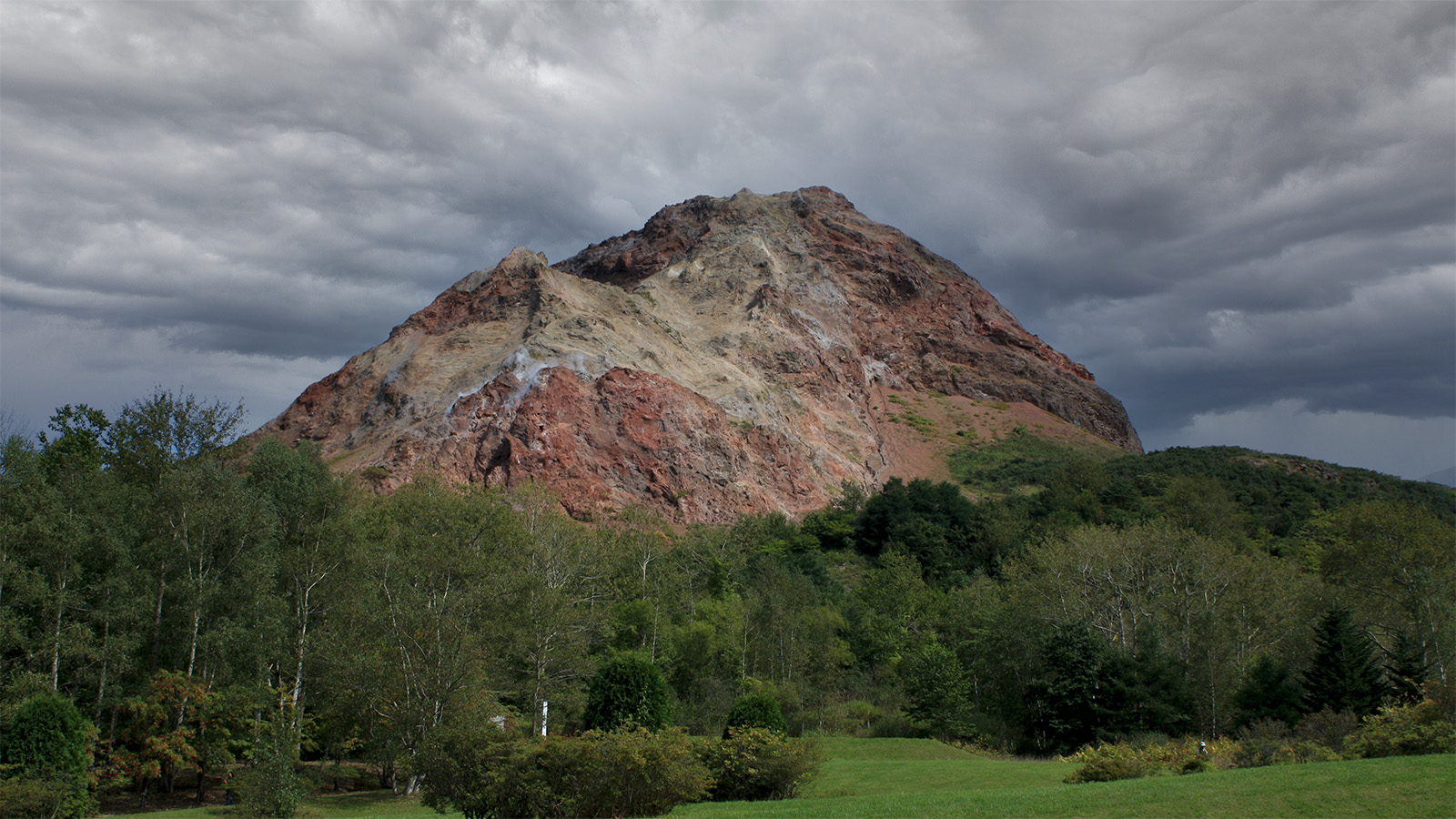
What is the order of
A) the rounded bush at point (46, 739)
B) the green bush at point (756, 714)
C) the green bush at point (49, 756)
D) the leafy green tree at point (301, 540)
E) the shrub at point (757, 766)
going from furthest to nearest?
the leafy green tree at point (301, 540), the green bush at point (756, 714), the shrub at point (757, 766), the rounded bush at point (46, 739), the green bush at point (49, 756)

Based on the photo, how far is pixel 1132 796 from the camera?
15.1m

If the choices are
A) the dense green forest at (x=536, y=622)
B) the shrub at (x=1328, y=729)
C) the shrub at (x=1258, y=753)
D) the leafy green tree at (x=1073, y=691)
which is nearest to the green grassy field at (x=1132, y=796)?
the shrub at (x=1258, y=753)

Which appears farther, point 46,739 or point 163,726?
point 163,726

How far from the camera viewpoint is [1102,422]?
109500 mm

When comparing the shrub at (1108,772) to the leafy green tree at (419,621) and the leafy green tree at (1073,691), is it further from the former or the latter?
the leafy green tree at (419,621)

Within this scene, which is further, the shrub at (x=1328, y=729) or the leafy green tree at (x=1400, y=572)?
the leafy green tree at (x=1400, y=572)

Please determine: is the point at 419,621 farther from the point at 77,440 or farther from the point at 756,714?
the point at 77,440

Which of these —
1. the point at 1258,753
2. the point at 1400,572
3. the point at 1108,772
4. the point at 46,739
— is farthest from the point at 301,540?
the point at 1400,572

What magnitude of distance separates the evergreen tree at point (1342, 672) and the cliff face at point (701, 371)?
3985cm

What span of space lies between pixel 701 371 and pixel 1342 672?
53.5 m

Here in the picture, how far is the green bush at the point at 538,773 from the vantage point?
14.0 m

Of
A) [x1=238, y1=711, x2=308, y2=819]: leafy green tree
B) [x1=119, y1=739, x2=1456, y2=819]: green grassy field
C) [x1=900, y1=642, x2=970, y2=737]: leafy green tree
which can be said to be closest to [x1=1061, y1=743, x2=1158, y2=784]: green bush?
[x1=119, y1=739, x2=1456, y2=819]: green grassy field

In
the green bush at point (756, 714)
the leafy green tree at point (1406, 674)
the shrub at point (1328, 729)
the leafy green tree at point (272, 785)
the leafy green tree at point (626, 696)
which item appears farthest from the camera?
the leafy green tree at point (1406, 674)

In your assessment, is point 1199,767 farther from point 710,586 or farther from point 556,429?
point 556,429
